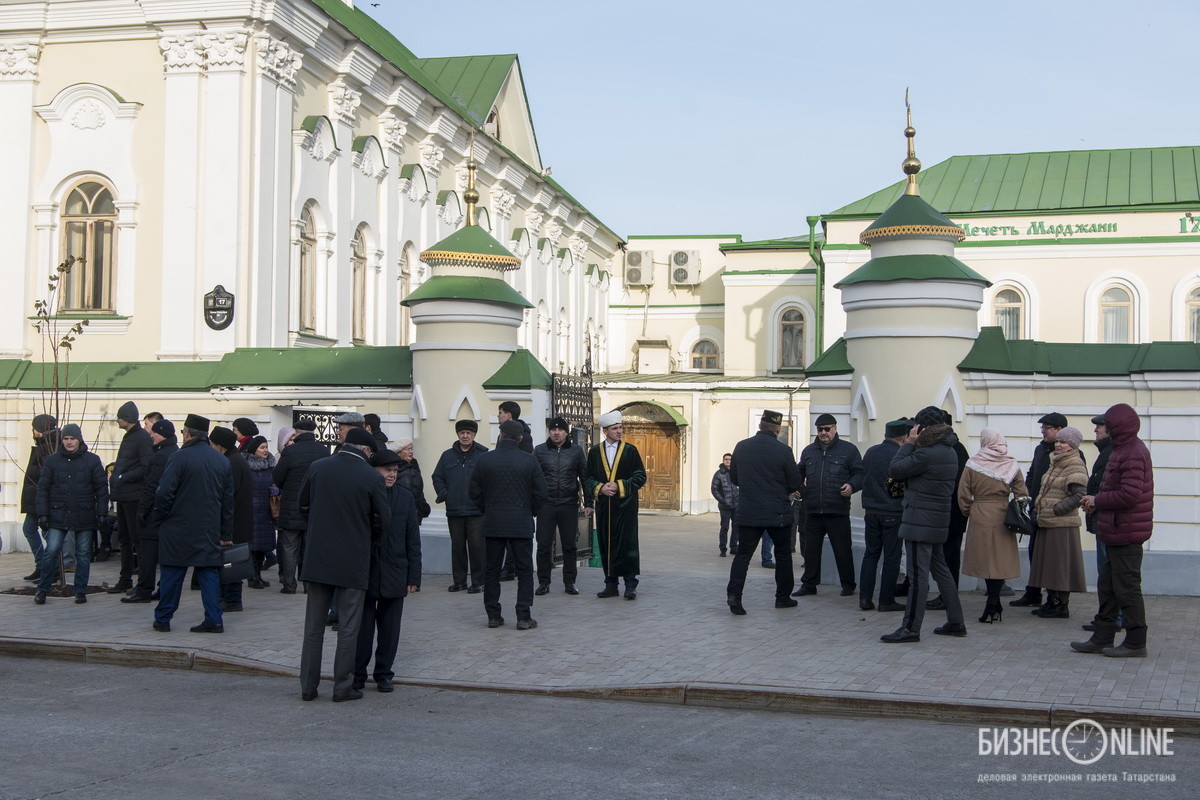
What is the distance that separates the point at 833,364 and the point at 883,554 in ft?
8.64

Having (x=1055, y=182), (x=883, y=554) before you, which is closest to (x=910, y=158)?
(x=883, y=554)

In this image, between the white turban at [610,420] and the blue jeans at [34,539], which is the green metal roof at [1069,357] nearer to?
the white turban at [610,420]

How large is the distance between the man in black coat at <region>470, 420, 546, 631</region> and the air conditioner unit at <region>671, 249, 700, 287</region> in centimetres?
3226

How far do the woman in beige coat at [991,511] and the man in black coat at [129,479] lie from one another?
7.87 meters

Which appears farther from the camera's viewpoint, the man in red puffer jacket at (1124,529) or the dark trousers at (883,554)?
the dark trousers at (883,554)

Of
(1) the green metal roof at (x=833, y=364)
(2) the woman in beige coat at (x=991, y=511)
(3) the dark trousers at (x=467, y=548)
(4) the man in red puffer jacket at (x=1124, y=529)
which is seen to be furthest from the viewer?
(1) the green metal roof at (x=833, y=364)

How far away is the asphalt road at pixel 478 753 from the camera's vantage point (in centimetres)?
602

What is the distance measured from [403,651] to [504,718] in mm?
2277

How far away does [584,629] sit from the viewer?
10844mm

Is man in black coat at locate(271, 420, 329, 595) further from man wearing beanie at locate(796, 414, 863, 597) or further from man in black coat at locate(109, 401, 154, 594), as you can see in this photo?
man wearing beanie at locate(796, 414, 863, 597)

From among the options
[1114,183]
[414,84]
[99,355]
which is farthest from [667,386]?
[99,355]

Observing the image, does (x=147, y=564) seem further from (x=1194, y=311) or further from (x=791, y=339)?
(x=791, y=339)

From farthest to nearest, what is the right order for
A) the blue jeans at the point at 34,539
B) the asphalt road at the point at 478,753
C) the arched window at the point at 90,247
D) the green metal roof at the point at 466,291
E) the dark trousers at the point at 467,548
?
the arched window at the point at 90,247 < the green metal roof at the point at 466,291 < the dark trousers at the point at 467,548 < the blue jeans at the point at 34,539 < the asphalt road at the point at 478,753

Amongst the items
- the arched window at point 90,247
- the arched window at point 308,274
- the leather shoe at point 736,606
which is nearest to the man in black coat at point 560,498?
the leather shoe at point 736,606
